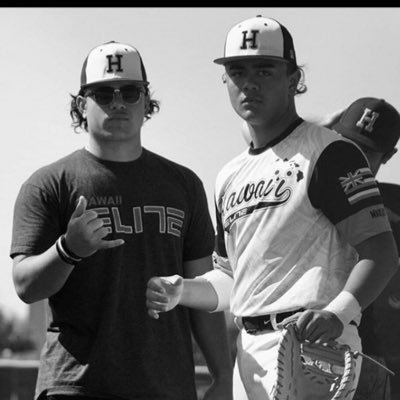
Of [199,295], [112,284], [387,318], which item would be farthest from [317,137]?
[387,318]

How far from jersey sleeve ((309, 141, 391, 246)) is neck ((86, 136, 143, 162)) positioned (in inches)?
41.1

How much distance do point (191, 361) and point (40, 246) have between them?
0.88m

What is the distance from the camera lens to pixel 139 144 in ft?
17.5

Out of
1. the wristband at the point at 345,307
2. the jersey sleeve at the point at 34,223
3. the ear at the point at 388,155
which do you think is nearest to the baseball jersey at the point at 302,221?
the wristband at the point at 345,307

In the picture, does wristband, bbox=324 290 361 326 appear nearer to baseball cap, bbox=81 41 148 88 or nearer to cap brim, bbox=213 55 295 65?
cap brim, bbox=213 55 295 65

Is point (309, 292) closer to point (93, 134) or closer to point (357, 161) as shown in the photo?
point (357, 161)

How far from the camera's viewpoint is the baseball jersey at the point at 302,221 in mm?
4531

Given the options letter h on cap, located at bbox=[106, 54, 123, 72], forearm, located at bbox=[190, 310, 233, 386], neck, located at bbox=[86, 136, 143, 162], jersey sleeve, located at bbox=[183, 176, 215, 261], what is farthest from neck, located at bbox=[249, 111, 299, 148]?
forearm, located at bbox=[190, 310, 233, 386]

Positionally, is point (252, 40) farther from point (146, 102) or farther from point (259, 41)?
point (146, 102)

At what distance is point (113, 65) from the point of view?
535 centimetres

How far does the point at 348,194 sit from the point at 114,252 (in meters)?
1.14

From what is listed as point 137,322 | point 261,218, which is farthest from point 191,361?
point 261,218

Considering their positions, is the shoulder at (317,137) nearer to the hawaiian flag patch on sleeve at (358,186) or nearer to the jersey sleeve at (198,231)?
the hawaiian flag patch on sleeve at (358,186)

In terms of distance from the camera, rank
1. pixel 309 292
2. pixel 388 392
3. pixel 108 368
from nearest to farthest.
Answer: pixel 309 292
pixel 108 368
pixel 388 392
